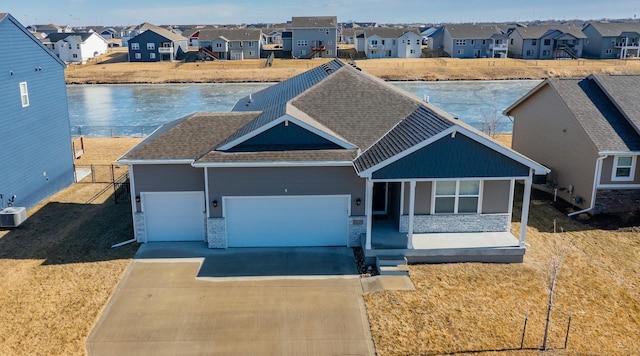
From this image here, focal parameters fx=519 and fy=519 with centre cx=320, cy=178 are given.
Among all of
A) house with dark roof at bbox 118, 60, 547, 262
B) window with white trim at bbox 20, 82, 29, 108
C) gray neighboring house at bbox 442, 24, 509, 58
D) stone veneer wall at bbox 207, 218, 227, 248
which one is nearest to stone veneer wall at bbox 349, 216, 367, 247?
house with dark roof at bbox 118, 60, 547, 262

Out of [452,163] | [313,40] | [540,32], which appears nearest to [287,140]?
[452,163]

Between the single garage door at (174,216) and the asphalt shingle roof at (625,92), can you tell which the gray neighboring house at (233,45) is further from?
the single garage door at (174,216)

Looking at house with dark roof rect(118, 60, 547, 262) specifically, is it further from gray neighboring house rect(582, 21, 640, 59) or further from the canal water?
gray neighboring house rect(582, 21, 640, 59)

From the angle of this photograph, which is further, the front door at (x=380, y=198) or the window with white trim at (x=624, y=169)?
the window with white trim at (x=624, y=169)

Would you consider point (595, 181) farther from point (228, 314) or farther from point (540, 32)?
point (540, 32)

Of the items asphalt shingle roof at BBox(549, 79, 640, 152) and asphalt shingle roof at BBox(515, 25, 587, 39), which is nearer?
asphalt shingle roof at BBox(549, 79, 640, 152)

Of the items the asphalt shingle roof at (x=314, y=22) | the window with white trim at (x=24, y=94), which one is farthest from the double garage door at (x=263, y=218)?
the asphalt shingle roof at (x=314, y=22)
